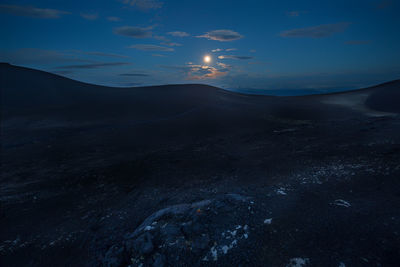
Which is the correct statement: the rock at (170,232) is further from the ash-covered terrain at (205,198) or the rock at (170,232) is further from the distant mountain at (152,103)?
the distant mountain at (152,103)

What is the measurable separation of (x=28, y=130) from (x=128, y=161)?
10.5 m

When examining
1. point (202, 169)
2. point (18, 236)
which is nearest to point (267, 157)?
point (202, 169)

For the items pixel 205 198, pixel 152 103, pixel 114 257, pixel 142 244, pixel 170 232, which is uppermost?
pixel 152 103

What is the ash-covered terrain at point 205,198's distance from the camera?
310 cm

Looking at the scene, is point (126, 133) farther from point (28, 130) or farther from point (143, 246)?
point (143, 246)

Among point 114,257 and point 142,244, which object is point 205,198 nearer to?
point 142,244

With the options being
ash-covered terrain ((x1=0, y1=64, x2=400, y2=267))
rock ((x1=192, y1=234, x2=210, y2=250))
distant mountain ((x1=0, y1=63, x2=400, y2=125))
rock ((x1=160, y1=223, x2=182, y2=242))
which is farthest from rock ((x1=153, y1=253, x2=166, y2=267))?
distant mountain ((x1=0, y1=63, x2=400, y2=125))

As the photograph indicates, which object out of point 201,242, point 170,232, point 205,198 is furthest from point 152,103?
point 201,242

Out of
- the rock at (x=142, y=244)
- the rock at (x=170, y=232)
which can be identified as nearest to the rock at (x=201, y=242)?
the rock at (x=170, y=232)

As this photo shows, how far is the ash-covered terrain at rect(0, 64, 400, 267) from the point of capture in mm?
3098

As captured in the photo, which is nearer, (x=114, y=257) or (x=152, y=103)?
(x=114, y=257)

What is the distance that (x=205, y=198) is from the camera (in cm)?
491

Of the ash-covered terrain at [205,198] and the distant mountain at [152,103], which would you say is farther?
the distant mountain at [152,103]

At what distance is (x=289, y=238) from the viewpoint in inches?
126
